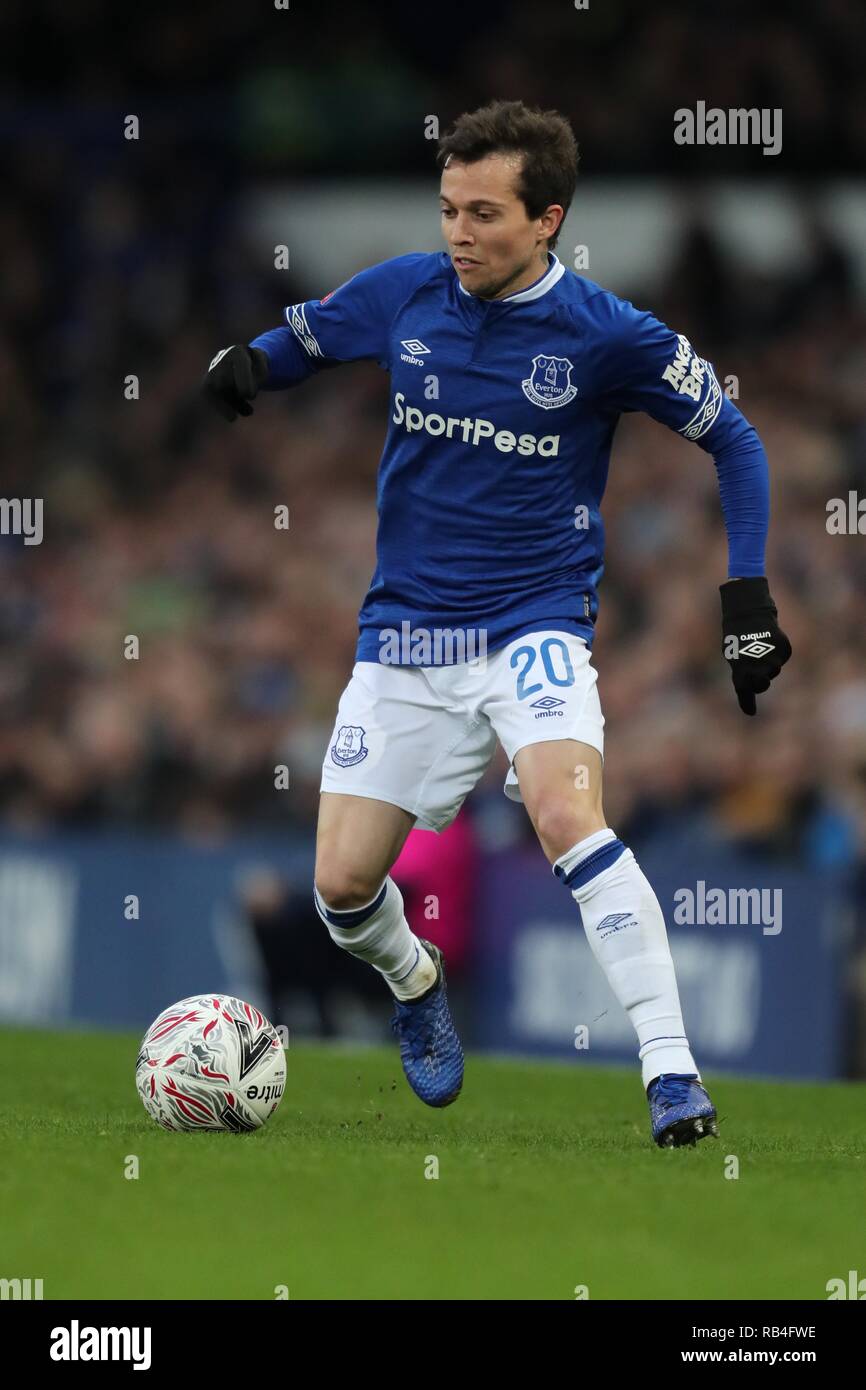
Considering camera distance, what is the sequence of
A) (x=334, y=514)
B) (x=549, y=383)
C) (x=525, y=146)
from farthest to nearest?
(x=334, y=514) < (x=549, y=383) < (x=525, y=146)

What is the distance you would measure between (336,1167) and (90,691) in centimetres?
990

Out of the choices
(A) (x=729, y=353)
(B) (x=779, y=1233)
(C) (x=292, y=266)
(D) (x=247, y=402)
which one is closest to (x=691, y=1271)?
(B) (x=779, y=1233)

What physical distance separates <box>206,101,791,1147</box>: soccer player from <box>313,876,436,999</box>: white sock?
12 mm

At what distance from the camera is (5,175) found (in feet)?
62.3

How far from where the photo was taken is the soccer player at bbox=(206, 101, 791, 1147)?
5.86 m

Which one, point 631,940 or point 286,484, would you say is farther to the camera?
point 286,484

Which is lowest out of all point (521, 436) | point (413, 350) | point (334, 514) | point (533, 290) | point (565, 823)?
point (565, 823)

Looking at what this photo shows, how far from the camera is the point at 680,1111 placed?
5.59m

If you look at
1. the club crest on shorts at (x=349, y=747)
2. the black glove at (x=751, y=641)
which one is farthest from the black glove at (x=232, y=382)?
the black glove at (x=751, y=641)

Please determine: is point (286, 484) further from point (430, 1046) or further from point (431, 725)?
point (431, 725)

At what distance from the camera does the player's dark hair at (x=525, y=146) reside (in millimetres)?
5855

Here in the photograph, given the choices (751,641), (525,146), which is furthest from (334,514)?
(751,641)

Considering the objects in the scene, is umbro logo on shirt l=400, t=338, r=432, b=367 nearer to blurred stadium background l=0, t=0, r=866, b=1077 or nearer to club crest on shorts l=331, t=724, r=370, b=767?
club crest on shorts l=331, t=724, r=370, b=767

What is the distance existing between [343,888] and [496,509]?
3.62ft
